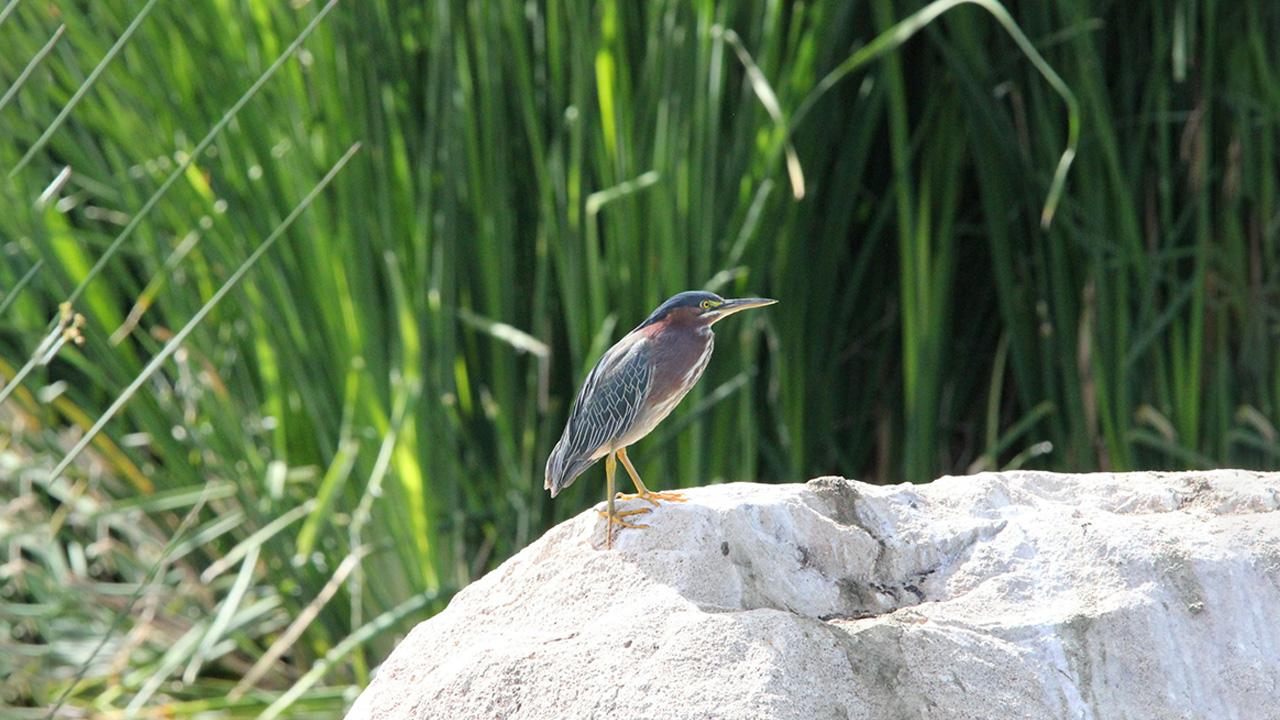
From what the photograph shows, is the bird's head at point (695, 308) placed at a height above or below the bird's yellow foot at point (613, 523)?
above

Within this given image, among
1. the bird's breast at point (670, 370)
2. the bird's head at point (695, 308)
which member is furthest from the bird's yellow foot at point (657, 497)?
the bird's head at point (695, 308)

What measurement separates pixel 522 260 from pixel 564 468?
1.30 meters

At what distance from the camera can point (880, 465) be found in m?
3.49

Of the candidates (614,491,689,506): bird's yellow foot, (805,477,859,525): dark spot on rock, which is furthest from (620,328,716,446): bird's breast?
(805,477,859,525): dark spot on rock

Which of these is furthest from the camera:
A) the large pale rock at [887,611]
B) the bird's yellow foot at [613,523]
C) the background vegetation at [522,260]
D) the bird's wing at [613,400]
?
the background vegetation at [522,260]

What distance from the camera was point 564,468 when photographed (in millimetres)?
2016

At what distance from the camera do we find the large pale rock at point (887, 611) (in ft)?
4.79

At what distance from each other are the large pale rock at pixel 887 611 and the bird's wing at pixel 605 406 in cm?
16

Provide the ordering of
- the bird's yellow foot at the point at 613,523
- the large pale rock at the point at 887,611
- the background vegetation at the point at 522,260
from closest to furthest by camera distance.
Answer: the large pale rock at the point at 887,611 → the bird's yellow foot at the point at 613,523 → the background vegetation at the point at 522,260

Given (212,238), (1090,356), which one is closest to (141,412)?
(212,238)

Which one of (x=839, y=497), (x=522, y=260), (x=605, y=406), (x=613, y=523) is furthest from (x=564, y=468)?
(x=522, y=260)

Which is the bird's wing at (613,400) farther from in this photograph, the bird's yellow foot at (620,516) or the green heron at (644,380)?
the bird's yellow foot at (620,516)

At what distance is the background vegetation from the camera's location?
9.40 ft

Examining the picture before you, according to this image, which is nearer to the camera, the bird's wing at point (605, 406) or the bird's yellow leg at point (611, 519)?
the bird's yellow leg at point (611, 519)
